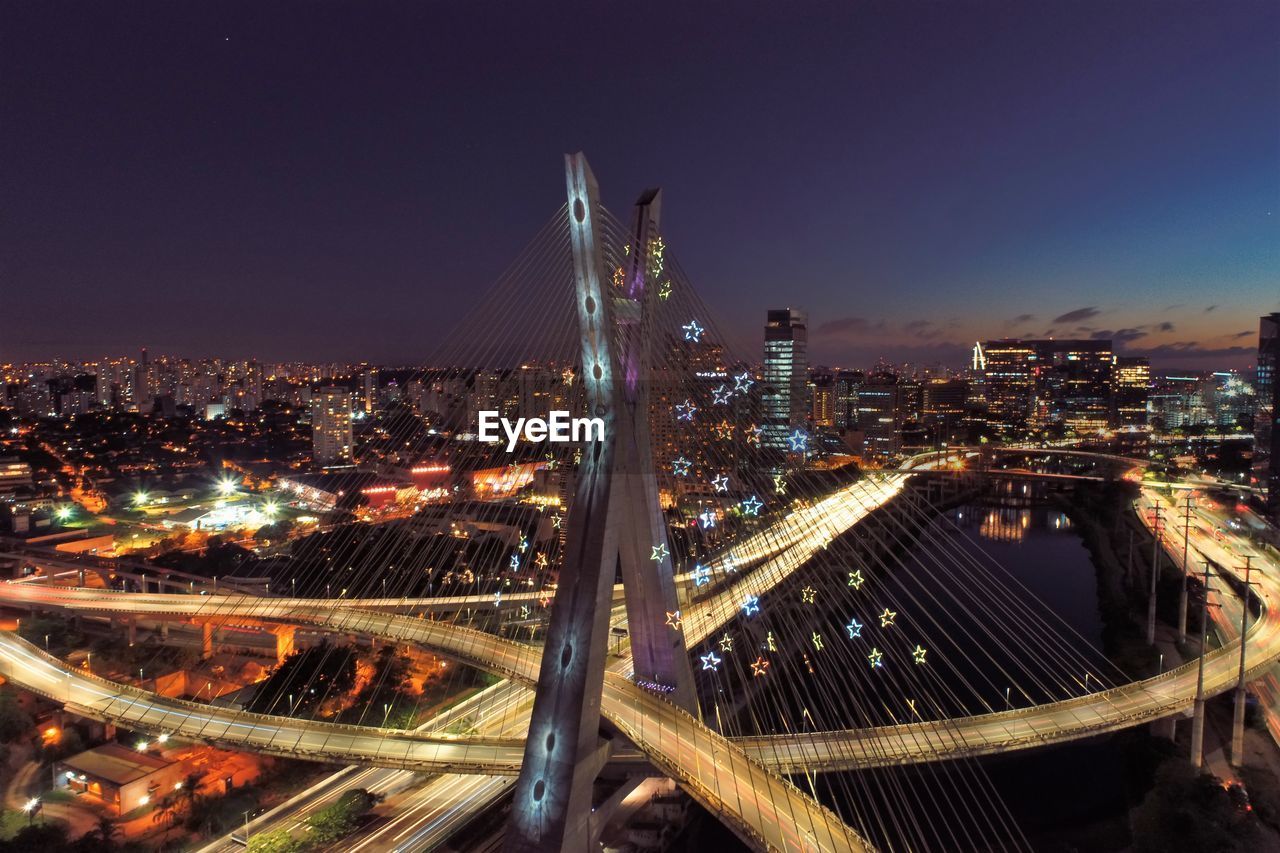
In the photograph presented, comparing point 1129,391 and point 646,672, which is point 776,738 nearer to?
point 646,672

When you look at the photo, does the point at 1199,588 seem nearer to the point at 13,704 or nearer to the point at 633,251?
the point at 633,251

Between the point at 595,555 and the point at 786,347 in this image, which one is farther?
the point at 786,347

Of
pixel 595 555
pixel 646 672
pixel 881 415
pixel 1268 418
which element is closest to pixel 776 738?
pixel 646 672
